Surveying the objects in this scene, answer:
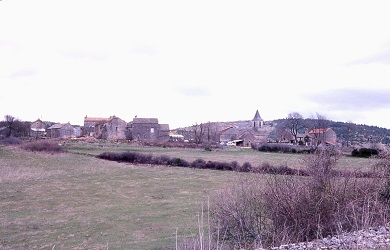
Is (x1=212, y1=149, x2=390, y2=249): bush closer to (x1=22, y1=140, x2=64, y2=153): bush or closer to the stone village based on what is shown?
(x1=22, y1=140, x2=64, y2=153): bush

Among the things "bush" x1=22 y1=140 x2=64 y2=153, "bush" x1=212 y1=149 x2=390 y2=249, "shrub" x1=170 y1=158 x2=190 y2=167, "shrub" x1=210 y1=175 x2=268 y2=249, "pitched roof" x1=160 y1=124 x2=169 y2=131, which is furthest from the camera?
"pitched roof" x1=160 y1=124 x2=169 y2=131

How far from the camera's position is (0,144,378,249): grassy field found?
17141 millimetres

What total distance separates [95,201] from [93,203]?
0.74 metres

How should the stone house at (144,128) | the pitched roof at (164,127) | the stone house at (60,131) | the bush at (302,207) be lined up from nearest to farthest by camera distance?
the bush at (302,207) < the stone house at (144,128) < the stone house at (60,131) < the pitched roof at (164,127)

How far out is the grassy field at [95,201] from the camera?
56.2ft

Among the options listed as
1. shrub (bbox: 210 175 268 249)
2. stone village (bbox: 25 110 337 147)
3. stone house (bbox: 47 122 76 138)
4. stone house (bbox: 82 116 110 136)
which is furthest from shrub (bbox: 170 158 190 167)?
stone house (bbox: 82 116 110 136)

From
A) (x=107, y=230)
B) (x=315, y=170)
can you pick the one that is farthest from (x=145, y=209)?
(x=315, y=170)

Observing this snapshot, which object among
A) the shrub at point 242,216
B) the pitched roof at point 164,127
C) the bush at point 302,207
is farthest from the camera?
the pitched roof at point 164,127

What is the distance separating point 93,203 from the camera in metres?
26.0

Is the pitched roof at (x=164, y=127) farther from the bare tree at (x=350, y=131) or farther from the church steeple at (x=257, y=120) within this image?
the bare tree at (x=350, y=131)

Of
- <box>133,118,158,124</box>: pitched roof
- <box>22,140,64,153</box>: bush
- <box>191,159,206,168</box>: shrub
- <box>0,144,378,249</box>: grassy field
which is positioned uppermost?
<box>133,118,158,124</box>: pitched roof

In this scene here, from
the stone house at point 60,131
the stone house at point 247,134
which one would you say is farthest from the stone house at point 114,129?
the stone house at point 247,134

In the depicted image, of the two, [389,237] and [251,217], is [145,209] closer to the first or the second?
[251,217]

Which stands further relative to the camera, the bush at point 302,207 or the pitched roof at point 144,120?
the pitched roof at point 144,120
